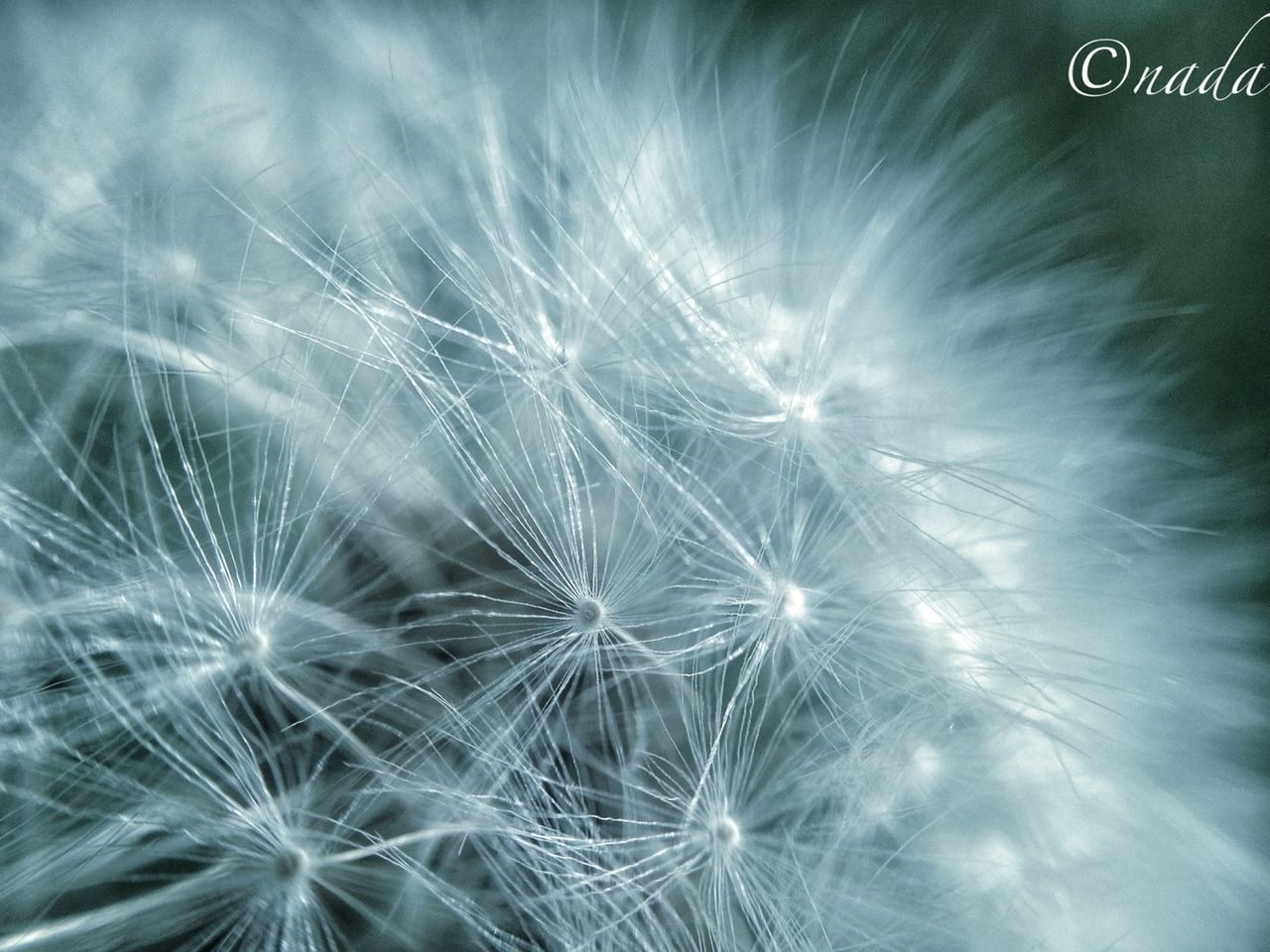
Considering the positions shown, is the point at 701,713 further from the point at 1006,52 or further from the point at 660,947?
the point at 1006,52

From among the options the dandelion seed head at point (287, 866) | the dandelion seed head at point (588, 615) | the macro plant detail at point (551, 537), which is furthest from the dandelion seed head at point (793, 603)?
the dandelion seed head at point (287, 866)

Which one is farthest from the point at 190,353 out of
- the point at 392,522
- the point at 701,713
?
the point at 701,713

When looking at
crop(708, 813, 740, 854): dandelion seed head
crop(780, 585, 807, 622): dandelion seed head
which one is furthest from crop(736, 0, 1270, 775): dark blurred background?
crop(708, 813, 740, 854): dandelion seed head

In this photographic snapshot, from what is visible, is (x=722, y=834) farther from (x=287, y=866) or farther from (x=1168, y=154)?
(x=1168, y=154)

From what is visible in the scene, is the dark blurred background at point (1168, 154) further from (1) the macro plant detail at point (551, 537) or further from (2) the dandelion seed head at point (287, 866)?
(2) the dandelion seed head at point (287, 866)

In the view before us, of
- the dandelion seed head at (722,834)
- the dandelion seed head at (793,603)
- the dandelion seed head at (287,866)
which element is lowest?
the dandelion seed head at (287,866)

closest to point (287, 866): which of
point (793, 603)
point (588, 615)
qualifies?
point (588, 615)

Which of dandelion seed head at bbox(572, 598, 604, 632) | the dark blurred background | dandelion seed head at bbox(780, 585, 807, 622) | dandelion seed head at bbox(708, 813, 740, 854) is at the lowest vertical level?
dandelion seed head at bbox(708, 813, 740, 854)

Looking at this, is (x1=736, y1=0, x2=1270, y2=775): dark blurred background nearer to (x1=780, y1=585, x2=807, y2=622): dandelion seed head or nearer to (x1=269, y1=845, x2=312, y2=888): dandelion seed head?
(x1=780, y1=585, x2=807, y2=622): dandelion seed head
